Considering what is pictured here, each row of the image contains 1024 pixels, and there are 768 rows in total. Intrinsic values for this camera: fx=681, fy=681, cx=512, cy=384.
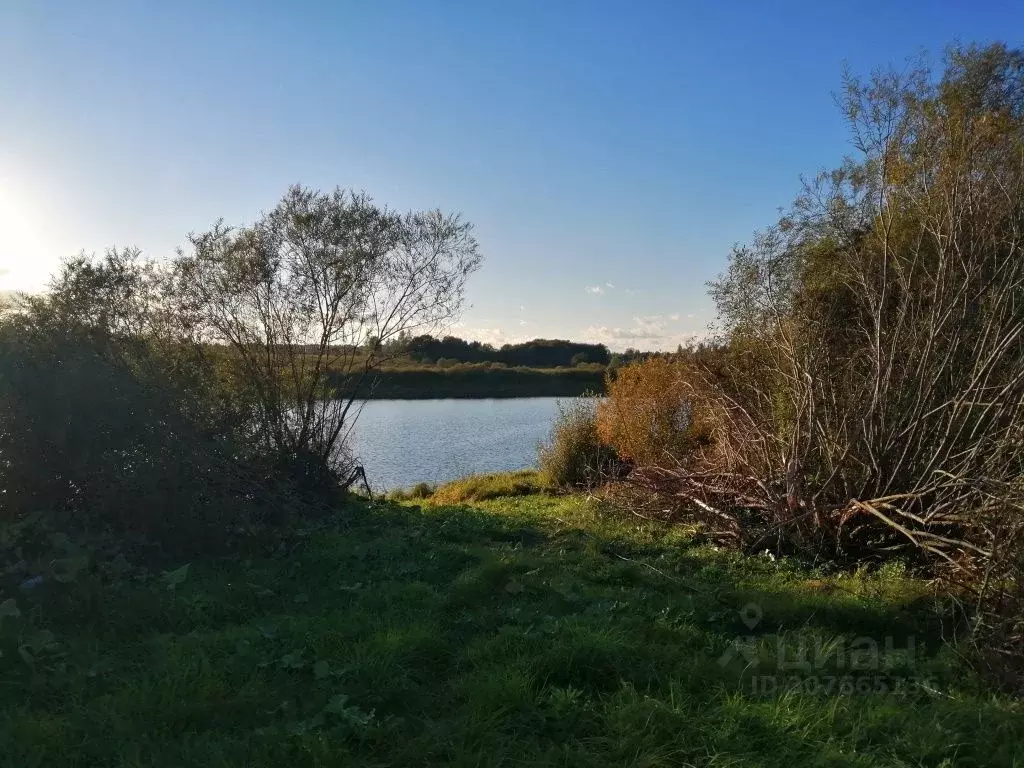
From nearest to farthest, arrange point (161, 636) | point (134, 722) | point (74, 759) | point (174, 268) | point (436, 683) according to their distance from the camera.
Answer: point (74, 759) → point (134, 722) → point (436, 683) → point (161, 636) → point (174, 268)

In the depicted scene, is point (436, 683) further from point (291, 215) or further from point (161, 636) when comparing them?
→ point (291, 215)

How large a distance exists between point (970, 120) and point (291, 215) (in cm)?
1004

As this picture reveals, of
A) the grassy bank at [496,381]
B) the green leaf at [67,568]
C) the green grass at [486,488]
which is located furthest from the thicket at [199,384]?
the grassy bank at [496,381]

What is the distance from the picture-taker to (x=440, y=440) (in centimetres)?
2830

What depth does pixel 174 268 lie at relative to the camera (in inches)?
441

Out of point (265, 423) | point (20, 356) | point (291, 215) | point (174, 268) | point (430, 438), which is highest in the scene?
point (291, 215)

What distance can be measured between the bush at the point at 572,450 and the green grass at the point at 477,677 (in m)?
11.0

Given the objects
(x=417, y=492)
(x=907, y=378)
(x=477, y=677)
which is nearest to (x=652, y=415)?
(x=417, y=492)

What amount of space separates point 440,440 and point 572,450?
11268mm

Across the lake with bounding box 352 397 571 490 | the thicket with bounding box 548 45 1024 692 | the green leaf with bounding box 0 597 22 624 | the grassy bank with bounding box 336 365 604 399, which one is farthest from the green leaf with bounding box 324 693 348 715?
the grassy bank with bounding box 336 365 604 399

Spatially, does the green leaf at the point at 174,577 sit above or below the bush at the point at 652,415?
below

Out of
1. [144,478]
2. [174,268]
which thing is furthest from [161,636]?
[174,268]

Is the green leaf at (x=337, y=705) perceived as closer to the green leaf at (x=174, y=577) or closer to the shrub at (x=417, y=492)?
the green leaf at (x=174, y=577)

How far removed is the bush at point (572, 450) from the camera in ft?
58.0
